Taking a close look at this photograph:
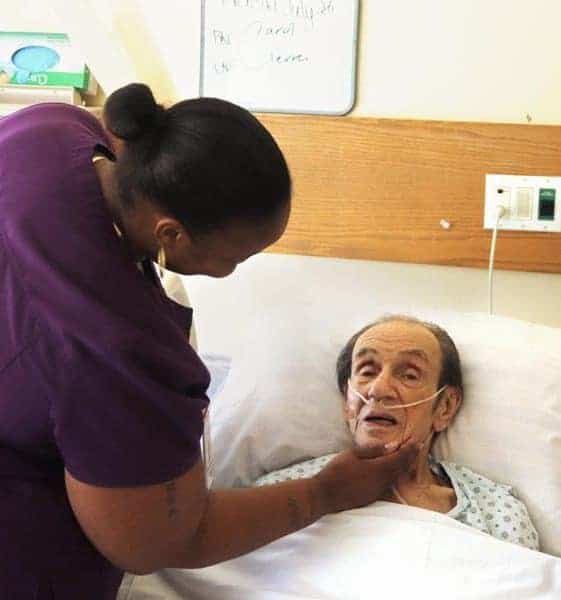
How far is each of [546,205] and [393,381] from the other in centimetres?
48

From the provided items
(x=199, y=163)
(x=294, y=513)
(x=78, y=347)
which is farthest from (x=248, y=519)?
(x=199, y=163)

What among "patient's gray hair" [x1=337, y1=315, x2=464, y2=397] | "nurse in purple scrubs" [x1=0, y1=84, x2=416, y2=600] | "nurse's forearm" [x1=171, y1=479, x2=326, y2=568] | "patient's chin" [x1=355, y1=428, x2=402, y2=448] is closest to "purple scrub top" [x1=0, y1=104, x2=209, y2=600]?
"nurse in purple scrubs" [x1=0, y1=84, x2=416, y2=600]

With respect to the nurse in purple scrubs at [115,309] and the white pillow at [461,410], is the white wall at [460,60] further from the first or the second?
the nurse in purple scrubs at [115,309]

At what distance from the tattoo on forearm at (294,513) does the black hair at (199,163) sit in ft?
1.46

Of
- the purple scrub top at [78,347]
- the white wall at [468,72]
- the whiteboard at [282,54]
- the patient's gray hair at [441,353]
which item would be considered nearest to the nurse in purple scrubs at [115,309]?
the purple scrub top at [78,347]

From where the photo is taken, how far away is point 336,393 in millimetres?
1536

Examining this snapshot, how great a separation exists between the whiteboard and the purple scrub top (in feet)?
2.81

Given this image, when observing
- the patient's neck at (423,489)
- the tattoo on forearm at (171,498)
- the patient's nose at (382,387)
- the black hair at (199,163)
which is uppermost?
the black hair at (199,163)

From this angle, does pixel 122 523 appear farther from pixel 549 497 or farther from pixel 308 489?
pixel 549 497

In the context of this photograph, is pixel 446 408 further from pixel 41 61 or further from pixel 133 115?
pixel 41 61

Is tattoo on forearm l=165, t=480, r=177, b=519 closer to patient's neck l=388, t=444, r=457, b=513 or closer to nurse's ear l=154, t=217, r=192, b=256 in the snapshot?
nurse's ear l=154, t=217, r=192, b=256

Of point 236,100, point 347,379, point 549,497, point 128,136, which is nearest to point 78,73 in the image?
point 236,100

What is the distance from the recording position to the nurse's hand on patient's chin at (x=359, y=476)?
122cm

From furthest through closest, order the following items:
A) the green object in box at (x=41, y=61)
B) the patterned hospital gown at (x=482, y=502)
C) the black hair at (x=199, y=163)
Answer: the green object in box at (x=41, y=61)
the patterned hospital gown at (x=482, y=502)
the black hair at (x=199, y=163)
